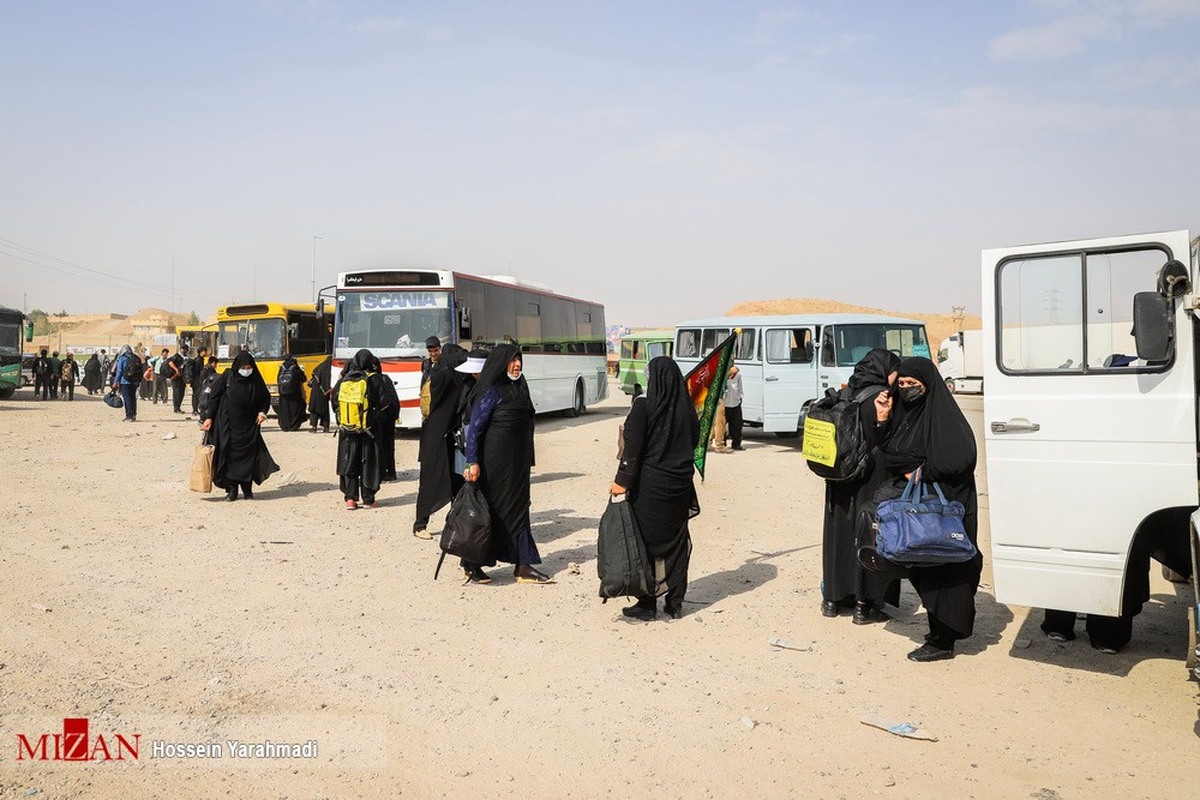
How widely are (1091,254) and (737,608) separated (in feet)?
9.99

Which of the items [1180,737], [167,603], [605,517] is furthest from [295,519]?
[1180,737]

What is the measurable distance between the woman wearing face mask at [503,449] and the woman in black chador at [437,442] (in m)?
1.56

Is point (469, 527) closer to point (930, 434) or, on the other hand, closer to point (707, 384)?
point (707, 384)

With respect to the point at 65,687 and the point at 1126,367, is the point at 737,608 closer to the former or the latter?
the point at 1126,367

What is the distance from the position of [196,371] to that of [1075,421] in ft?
70.2

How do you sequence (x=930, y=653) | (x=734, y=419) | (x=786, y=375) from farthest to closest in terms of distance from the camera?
(x=786, y=375) < (x=734, y=419) < (x=930, y=653)

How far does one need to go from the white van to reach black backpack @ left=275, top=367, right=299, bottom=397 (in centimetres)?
1652

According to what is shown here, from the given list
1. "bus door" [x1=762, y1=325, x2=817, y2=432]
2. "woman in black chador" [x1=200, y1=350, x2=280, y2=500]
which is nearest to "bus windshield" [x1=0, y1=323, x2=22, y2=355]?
"woman in black chador" [x1=200, y1=350, x2=280, y2=500]

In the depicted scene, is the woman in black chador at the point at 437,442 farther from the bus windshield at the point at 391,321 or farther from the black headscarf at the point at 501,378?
the bus windshield at the point at 391,321

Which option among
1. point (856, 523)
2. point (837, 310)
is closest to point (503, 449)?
point (856, 523)

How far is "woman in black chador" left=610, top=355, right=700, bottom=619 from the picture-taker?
18.8 feet

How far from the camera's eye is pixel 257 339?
72.4 feet

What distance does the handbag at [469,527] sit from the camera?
6434 mm

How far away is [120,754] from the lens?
3.92 m
